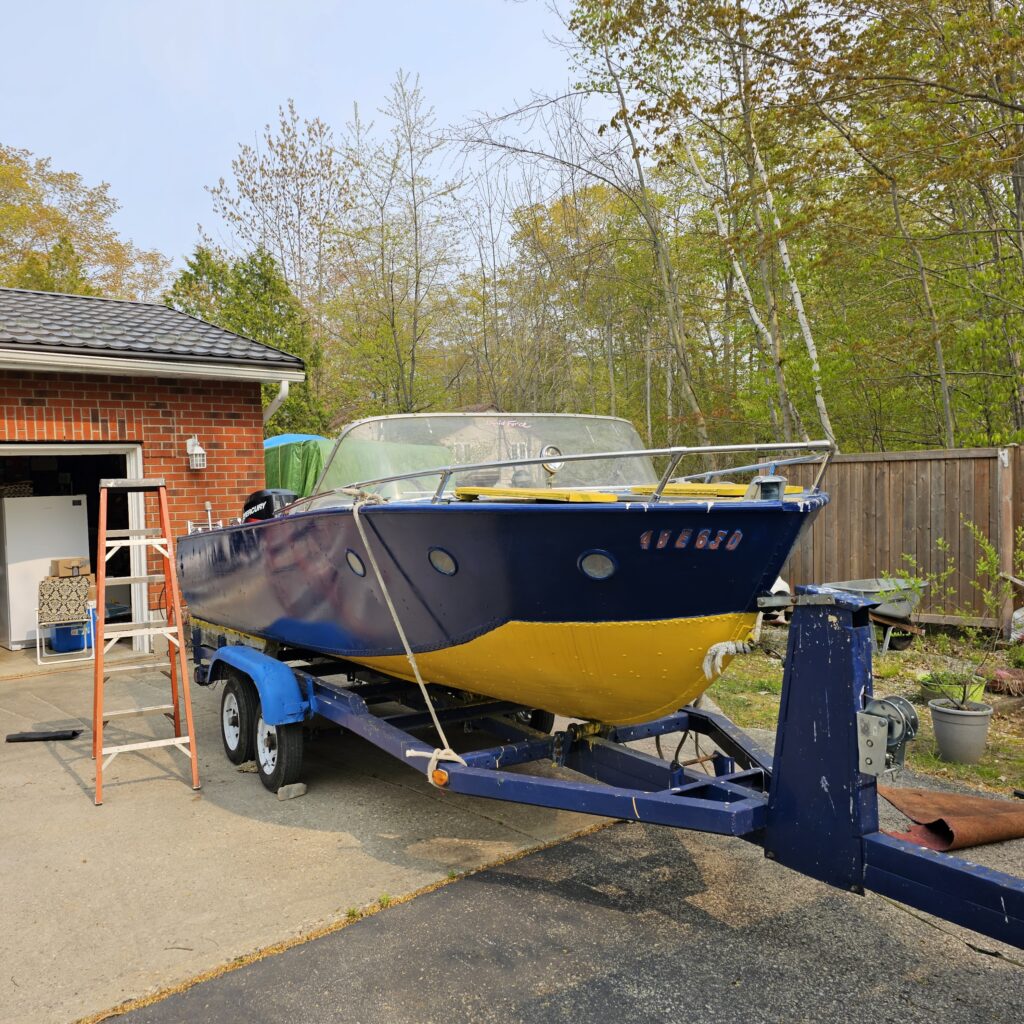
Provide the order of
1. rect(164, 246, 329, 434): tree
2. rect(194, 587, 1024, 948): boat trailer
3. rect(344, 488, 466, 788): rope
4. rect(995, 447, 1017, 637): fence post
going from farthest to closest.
→ 1. rect(164, 246, 329, 434): tree
2. rect(995, 447, 1017, 637): fence post
3. rect(344, 488, 466, 788): rope
4. rect(194, 587, 1024, 948): boat trailer

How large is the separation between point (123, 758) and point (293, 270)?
51.6ft

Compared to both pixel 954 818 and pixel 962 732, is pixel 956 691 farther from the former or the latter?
pixel 954 818

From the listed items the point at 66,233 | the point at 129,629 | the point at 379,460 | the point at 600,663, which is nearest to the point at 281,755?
the point at 129,629

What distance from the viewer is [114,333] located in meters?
8.85

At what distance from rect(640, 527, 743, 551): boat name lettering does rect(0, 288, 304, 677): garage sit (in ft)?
20.3

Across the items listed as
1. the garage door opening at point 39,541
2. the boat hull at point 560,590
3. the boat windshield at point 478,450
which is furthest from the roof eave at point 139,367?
the boat hull at point 560,590

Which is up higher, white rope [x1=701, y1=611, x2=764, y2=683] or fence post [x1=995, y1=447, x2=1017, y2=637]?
fence post [x1=995, y1=447, x2=1017, y2=637]

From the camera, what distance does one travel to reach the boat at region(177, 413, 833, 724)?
2973mm

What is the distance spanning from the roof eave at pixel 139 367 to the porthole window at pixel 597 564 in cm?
656

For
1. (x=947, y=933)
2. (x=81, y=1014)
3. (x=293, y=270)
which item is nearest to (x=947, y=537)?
(x=947, y=933)

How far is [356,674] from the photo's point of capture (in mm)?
5516

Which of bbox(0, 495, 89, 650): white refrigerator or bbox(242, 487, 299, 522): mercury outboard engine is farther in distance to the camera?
bbox(0, 495, 89, 650): white refrigerator

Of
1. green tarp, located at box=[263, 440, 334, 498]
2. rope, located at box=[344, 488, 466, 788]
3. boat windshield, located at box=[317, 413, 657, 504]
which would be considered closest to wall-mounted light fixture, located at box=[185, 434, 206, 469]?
green tarp, located at box=[263, 440, 334, 498]

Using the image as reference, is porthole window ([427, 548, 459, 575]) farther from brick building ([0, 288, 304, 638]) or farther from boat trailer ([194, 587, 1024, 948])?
brick building ([0, 288, 304, 638])
